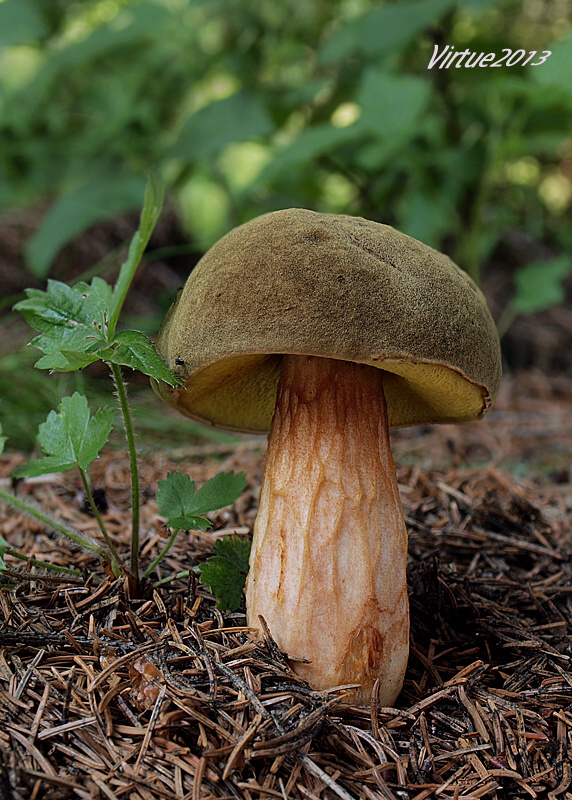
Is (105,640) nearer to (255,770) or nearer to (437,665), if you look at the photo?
(255,770)

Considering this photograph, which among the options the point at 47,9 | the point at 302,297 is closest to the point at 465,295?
the point at 302,297

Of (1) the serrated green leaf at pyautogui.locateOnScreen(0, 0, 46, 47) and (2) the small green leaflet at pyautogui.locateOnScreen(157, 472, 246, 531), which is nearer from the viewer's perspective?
(2) the small green leaflet at pyautogui.locateOnScreen(157, 472, 246, 531)

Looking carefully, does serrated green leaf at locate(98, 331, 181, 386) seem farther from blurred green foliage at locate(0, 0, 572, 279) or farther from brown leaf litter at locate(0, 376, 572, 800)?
blurred green foliage at locate(0, 0, 572, 279)

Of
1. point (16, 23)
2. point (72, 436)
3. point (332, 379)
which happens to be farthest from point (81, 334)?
point (16, 23)

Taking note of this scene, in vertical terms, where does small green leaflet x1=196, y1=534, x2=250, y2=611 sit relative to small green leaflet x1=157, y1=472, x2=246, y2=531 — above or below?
below

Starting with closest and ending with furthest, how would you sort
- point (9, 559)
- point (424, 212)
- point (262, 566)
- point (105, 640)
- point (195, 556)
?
1. point (105, 640)
2. point (262, 566)
3. point (9, 559)
4. point (195, 556)
5. point (424, 212)

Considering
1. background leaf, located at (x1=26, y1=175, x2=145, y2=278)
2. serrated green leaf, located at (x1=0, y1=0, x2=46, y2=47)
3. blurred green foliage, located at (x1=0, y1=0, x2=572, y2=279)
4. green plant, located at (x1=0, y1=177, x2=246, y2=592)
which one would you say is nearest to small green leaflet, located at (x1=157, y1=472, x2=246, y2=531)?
green plant, located at (x1=0, y1=177, x2=246, y2=592)
